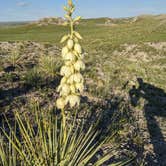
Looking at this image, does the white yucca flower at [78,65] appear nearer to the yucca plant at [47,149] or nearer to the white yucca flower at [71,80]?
the white yucca flower at [71,80]

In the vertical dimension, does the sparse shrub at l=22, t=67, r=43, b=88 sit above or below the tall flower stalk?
below

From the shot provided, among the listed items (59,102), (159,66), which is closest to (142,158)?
(59,102)

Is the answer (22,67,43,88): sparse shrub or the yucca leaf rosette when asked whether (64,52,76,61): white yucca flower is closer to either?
the yucca leaf rosette

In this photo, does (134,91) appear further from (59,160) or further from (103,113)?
(59,160)

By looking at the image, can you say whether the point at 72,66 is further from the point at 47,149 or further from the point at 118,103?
the point at 118,103

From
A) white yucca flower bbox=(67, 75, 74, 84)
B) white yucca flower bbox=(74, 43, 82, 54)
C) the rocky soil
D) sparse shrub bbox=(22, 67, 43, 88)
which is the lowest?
the rocky soil

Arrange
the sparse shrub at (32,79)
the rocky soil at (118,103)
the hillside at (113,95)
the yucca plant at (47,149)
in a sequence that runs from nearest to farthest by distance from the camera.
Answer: the yucca plant at (47,149), the rocky soil at (118,103), the hillside at (113,95), the sparse shrub at (32,79)

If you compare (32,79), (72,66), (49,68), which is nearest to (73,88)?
(72,66)

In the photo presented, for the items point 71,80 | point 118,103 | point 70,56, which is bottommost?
point 118,103

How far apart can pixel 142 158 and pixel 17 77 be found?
5.09 m

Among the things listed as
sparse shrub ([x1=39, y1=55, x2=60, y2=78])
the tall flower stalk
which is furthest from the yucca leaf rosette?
sparse shrub ([x1=39, y1=55, x2=60, y2=78])

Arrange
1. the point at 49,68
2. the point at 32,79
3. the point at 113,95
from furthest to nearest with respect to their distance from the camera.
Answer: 1. the point at 49,68
2. the point at 113,95
3. the point at 32,79

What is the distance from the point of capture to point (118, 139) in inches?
269

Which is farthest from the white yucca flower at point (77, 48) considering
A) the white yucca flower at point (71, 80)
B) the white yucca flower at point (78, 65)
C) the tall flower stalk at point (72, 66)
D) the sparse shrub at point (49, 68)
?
the sparse shrub at point (49, 68)
